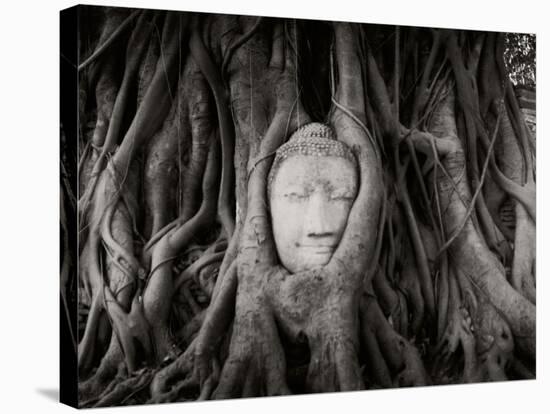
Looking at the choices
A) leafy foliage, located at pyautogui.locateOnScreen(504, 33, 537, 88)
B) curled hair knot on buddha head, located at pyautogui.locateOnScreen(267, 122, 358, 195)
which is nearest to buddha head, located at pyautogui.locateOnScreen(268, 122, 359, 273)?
curled hair knot on buddha head, located at pyautogui.locateOnScreen(267, 122, 358, 195)

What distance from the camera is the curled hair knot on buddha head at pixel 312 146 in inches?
324

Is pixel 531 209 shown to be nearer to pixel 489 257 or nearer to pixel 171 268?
pixel 489 257

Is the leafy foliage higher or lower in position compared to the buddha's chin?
higher

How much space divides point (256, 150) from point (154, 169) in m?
0.67

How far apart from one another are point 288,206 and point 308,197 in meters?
0.14

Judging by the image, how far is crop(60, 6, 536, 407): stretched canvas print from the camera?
7762 millimetres

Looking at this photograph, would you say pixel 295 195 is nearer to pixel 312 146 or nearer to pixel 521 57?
pixel 312 146

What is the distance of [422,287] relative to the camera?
8656 mm

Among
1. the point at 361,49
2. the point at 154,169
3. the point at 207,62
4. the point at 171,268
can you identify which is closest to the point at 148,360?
the point at 171,268

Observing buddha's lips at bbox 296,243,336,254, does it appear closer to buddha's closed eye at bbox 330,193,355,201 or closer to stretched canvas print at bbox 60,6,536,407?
stretched canvas print at bbox 60,6,536,407

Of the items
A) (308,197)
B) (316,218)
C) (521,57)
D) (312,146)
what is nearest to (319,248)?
(316,218)

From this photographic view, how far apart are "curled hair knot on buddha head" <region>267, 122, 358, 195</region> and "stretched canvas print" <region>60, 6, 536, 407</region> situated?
14 mm

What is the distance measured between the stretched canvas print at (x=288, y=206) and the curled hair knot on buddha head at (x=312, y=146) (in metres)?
0.01

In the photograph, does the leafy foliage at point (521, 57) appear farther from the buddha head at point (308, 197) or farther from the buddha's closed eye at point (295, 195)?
the buddha's closed eye at point (295, 195)
